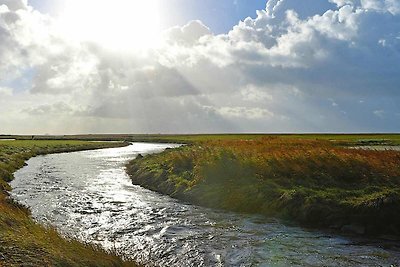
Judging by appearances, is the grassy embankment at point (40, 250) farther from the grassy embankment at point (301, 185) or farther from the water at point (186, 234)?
the grassy embankment at point (301, 185)

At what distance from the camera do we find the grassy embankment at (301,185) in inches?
827

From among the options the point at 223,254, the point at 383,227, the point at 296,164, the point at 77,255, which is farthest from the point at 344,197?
the point at 77,255

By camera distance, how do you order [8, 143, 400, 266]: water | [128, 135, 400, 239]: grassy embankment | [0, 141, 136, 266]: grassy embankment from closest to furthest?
[0, 141, 136, 266]: grassy embankment → [8, 143, 400, 266]: water → [128, 135, 400, 239]: grassy embankment

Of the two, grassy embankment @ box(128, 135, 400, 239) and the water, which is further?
grassy embankment @ box(128, 135, 400, 239)

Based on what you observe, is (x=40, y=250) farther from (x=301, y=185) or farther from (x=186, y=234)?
(x=301, y=185)

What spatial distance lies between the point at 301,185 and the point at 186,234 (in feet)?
35.3

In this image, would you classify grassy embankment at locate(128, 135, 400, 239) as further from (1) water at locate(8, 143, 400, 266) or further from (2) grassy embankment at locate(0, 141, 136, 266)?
(2) grassy embankment at locate(0, 141, 136, 266)

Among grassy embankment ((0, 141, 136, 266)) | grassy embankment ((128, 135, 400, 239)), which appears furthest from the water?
grassy embankment ((0, 141, 136, 266))

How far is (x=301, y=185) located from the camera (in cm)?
2664

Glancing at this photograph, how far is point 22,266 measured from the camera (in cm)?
1021

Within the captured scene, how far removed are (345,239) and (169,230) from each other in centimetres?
893

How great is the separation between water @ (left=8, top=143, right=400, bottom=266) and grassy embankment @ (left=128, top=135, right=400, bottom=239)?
1736 millimetres

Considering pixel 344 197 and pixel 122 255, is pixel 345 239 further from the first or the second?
pixel 122 255

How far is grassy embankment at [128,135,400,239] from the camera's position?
21000 mm
